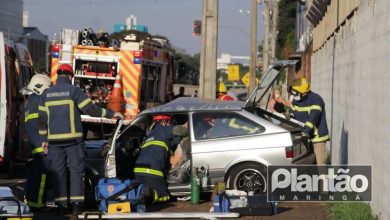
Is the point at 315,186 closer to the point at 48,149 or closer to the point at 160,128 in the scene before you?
the point at 160,128

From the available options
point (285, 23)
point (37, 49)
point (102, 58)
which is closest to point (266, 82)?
point (102, 58)

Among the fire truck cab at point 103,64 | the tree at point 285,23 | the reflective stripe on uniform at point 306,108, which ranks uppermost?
the tree at point 285,23

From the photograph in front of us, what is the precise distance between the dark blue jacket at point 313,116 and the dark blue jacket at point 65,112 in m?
3.13

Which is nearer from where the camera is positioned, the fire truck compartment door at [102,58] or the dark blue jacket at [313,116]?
the dark blue jacket at [313,116]

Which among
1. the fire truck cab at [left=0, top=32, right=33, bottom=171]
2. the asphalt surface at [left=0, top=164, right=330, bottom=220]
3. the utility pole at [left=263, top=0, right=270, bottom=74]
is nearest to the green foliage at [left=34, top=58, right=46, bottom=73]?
the utility pole at [left=263, top=0, right=270, bottom=74]

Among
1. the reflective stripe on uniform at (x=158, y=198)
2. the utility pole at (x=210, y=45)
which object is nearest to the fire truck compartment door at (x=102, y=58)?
the utility pole at (x=210, y=45)

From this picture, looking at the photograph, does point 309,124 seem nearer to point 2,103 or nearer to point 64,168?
point 64,168

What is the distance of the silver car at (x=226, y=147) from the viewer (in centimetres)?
1270

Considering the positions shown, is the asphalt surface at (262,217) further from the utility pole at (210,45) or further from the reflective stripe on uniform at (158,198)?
the utility pole at (210,45)

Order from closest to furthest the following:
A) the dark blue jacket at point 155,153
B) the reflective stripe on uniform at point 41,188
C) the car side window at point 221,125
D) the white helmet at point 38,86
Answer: the reflective stripe on uniform at point 41,188 → the white helmet at point 38,86 → the dark blue jacket at point 155,153 → the car side window at point 221,125

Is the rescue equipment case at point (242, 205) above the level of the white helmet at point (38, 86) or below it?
below

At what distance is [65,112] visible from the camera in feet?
38.2

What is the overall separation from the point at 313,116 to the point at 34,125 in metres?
3.98

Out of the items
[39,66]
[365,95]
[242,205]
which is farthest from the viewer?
[39,66]
